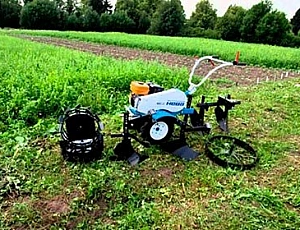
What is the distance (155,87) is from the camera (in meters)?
3.05

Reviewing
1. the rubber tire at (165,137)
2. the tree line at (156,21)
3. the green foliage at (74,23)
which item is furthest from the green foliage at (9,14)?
the rubber tire at (165,137)

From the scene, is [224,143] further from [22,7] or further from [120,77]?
[22,7]

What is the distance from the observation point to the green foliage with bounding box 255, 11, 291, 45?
32438mm

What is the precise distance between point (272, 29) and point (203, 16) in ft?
45.9

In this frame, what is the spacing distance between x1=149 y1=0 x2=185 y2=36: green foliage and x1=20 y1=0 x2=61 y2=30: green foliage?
997cm

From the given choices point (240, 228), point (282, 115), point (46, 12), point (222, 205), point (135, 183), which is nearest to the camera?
point (240, 228)

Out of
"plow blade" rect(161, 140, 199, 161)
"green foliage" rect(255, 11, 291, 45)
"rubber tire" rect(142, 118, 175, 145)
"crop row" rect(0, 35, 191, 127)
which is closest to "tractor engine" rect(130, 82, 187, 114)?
"rubber tire" rect(142, 118, 175, 145)

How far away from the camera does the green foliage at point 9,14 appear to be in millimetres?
37406

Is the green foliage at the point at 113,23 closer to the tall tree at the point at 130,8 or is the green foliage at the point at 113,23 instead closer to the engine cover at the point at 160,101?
the tall tree at the point at 130,8

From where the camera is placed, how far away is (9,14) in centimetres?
3784

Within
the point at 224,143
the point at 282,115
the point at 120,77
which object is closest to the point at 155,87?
the point at 224,143

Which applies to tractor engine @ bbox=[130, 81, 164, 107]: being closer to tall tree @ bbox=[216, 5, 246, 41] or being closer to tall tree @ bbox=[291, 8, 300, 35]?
tall tree @ bbox=[216, 5, 246, 41]

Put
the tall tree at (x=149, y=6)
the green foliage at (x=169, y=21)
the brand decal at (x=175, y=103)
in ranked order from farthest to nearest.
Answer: the tall tree at (x=149, y=6) → the green foliage at (x=169, y=21) → the brand decal at (x=175, y=103)

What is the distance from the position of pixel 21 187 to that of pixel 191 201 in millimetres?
1169
